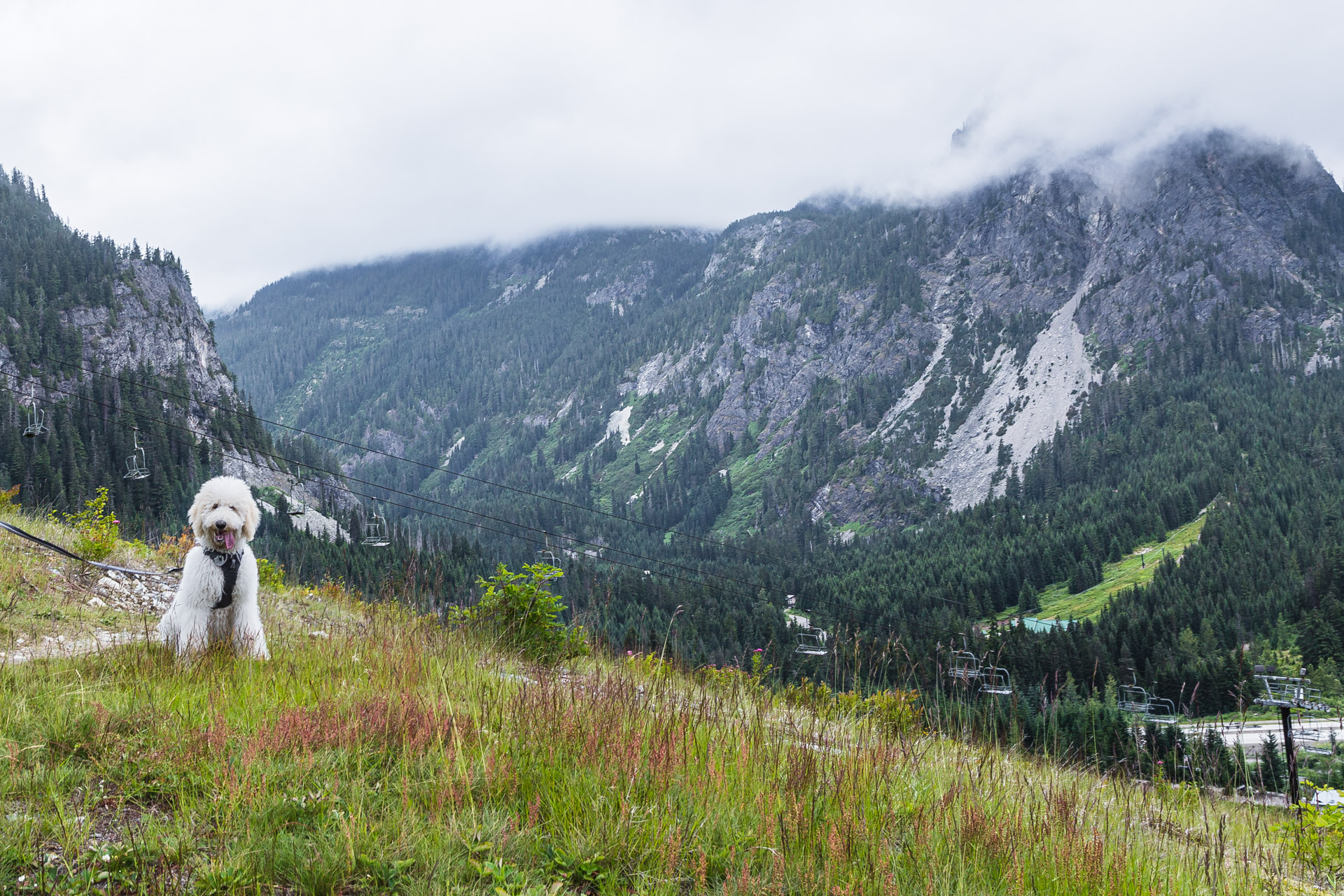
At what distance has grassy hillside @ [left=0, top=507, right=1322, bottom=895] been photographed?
2.56 meters

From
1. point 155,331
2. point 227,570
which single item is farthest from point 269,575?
point 155,331

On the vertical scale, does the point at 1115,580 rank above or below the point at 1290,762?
below

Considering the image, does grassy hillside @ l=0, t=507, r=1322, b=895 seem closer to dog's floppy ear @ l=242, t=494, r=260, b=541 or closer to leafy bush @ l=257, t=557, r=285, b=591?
dog's floppy ear @ l=242, t=494, r=260, b=541

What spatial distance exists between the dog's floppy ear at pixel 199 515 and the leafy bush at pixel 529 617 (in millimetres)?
3155

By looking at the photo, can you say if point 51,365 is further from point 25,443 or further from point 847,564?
point 847,564

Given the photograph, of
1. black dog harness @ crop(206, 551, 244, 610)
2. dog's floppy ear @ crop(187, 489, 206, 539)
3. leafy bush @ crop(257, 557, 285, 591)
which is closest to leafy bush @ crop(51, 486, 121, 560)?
leafy bush @ crop(257, 557, 285, 591)

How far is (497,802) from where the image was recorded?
312 centimetres

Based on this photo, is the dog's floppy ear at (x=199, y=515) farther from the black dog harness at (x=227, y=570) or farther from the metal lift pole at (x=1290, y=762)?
the metal lift pole at (x=1290, y=762)

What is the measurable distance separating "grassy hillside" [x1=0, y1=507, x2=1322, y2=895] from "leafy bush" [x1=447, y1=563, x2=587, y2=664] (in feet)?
12.7

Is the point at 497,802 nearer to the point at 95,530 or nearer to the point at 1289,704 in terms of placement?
the point at 95,530

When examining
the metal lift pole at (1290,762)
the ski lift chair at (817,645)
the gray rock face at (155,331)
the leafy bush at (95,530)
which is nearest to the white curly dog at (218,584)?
the ski lift chair at (817,645)

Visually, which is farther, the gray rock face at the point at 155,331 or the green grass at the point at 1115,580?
the gray rock face at the point at 155,331

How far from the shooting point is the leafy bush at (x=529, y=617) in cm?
866

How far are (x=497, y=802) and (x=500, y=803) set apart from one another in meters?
0.02
